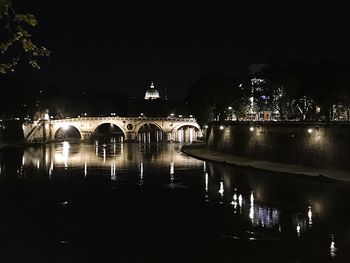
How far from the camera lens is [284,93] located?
6178 cm

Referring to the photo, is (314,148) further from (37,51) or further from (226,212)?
(37,51)

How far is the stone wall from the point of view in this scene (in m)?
41.5

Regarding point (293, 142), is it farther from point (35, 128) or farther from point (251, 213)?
point (35, 128)

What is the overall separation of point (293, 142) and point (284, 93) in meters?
15.8

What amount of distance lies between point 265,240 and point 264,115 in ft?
202

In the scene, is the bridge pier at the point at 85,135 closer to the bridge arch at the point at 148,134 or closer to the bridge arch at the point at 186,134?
the bridge arch at the point at 148,134

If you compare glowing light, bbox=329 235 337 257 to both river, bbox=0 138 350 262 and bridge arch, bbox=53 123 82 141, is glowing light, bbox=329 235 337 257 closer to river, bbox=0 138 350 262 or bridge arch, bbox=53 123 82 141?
river, bbox=0 138 350 262

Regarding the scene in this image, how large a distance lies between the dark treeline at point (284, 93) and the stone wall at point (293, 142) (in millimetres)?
6148

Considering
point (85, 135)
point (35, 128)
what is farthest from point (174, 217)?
point (85, 135)

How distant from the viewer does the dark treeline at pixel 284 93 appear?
171ft

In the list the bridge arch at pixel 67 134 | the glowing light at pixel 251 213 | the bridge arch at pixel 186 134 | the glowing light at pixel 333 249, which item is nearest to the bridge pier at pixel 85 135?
the bridge arch at pixel 67 134

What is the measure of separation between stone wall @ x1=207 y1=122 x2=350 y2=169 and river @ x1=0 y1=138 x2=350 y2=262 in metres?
3.37

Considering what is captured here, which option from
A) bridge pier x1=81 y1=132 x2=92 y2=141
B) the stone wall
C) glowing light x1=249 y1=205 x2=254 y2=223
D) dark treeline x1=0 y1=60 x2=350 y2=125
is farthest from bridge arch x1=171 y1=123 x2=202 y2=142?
glowing light x1=249 y1=205 x2=254 y2=223

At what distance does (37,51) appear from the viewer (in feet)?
30.9
